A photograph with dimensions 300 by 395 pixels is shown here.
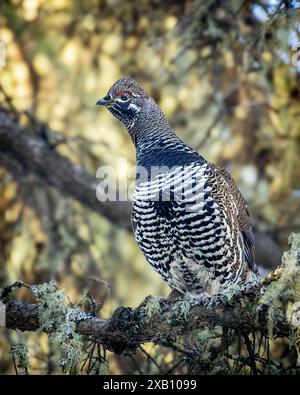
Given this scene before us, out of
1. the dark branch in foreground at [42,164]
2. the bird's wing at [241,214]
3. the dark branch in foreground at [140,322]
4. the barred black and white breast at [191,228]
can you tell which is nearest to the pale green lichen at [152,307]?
the dark branch in foreground at [140,322]

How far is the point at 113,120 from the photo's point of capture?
7941 mm

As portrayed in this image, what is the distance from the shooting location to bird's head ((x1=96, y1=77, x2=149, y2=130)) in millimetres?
5727

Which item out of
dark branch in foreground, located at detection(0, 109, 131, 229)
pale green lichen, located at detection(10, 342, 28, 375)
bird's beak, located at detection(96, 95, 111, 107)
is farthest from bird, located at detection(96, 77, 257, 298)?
pale green lichen, located at detection(10, 342, 28, 375)

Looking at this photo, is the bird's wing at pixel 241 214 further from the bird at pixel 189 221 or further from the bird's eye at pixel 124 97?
the bird's eye at pixel 124 97

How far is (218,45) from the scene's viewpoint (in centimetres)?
631

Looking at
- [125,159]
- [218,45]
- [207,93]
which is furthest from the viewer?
[207,93]

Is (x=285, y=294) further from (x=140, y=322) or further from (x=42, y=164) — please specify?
(x=42, y=164)

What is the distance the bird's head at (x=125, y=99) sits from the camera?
18.8 feet

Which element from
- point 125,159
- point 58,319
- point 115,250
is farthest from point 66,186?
point 58,319

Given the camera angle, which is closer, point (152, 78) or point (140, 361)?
point (140, 361)

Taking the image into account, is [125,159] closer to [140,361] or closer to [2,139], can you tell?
[2,139]

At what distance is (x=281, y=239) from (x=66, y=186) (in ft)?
8.95


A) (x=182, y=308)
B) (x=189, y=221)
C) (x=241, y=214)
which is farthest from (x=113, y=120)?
(x=182, y=308)

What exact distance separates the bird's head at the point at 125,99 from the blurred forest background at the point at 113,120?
859 millimetres
